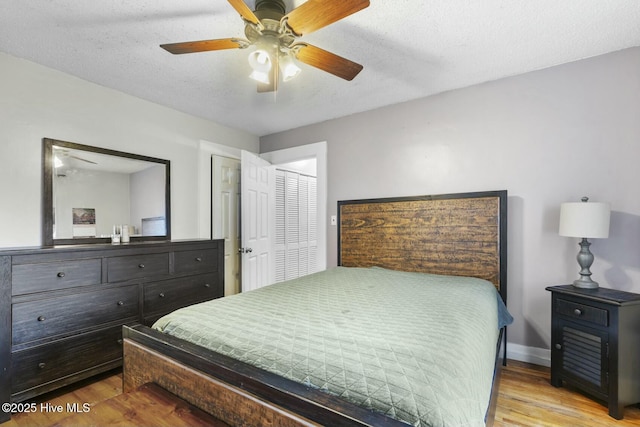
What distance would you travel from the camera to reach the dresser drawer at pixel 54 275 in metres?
1.90

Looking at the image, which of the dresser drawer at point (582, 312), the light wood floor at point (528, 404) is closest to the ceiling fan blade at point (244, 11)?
the light wood floor at point (528, 404)

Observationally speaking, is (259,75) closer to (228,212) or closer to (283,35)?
(283,35)

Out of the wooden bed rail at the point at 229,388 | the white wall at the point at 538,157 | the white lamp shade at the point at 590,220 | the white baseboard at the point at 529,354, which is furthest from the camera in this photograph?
the white baseboard at the point at 529,354

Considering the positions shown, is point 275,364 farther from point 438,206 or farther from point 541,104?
point 541,104

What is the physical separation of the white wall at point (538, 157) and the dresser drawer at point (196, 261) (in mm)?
1888

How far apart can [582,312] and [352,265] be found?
1.92 m

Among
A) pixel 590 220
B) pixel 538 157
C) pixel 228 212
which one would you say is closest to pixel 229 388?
pixel 590 220

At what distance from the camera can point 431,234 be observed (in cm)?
285

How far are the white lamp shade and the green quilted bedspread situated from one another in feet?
2.54

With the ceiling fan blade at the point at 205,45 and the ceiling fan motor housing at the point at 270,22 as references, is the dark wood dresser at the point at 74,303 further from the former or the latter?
the ceiling fan motor housing at the point at 270,22

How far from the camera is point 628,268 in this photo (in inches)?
84.4

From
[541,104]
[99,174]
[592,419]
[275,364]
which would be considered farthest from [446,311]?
[99,174]

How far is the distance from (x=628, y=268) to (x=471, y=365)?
1968 millimetres

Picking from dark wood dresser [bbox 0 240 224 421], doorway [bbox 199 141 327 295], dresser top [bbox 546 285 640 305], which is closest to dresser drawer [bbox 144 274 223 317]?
dark wood dresser [bbox 0 240 224 421]
